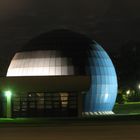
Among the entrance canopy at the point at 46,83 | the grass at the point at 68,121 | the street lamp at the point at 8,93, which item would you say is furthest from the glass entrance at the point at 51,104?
the grass at the point at 68,121

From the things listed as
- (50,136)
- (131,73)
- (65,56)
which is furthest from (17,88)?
(131,73)

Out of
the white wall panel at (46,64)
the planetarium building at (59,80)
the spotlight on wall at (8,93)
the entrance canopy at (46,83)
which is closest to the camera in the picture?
the entrance canopy at (46,83)

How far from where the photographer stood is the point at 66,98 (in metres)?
57.7

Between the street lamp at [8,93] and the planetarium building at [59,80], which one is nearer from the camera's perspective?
the planetarium building at [59,80]

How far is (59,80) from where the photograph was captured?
55.9 meters

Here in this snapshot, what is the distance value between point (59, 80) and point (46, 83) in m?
1.43

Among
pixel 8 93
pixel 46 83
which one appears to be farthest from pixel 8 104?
pixel 46 83

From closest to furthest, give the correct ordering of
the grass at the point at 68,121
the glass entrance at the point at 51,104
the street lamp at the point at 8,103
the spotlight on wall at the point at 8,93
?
the grass at the point at 68,121
the glass entrance at the point at 51,104
the spotlight on wall at the point at 8,93
the street lamp at the point at 8,103

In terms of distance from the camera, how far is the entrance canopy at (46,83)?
5594 centimetres

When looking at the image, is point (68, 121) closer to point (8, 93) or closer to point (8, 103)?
point (8, 93)

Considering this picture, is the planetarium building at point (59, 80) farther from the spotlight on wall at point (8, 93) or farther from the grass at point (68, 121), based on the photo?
→ the grass at point (68, 121)

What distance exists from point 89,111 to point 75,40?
321 inches

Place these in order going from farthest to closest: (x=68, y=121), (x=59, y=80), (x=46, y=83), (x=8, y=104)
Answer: (x=8, y=104) < (x=46, y=83) < (x=59, y=80) < (x=68, y=121)

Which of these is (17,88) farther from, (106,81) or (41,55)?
(106,81)
